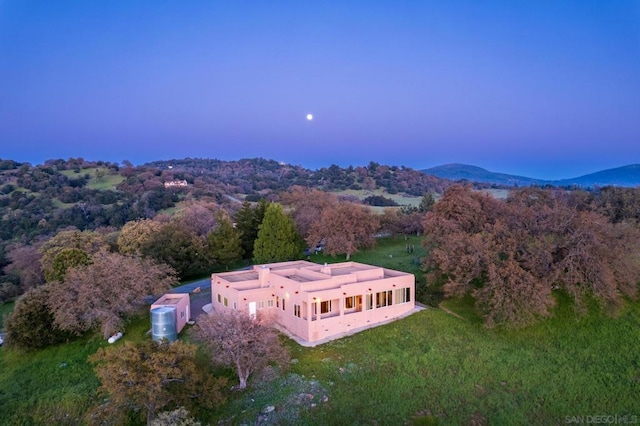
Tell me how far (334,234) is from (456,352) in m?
18.5

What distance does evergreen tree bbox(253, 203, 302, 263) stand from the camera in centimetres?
3712

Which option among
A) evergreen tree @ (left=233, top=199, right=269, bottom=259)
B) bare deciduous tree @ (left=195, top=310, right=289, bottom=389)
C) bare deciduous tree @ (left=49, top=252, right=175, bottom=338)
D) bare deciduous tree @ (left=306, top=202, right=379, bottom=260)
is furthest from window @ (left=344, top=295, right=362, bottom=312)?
evergreen tree @ (left=233, top=199, right=269, bottom=259)

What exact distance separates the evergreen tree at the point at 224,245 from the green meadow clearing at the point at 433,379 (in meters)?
15.9

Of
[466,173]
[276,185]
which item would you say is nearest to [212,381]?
[276,185]

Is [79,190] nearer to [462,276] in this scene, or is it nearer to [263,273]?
[263,273]

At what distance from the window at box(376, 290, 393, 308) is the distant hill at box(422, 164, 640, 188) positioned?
11821cm

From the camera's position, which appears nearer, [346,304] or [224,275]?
[346,304]

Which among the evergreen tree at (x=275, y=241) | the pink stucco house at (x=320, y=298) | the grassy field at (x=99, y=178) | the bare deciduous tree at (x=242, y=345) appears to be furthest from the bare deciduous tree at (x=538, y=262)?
the grassy field at (x=99, y=178)

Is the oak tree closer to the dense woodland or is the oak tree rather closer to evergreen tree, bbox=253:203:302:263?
the dense woodland

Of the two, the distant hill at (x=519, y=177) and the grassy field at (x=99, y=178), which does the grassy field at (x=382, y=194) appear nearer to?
the grassy field at (x=99, y=178)

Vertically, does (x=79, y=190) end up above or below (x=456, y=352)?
above

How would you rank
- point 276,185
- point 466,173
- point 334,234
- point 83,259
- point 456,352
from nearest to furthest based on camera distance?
point 456,352, point 83,259, point 334,234, point 276,185, point 466,173

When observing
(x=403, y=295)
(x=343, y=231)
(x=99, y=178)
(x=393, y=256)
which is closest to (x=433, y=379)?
(x=403, y=295)

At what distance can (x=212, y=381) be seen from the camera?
55.5 ft
